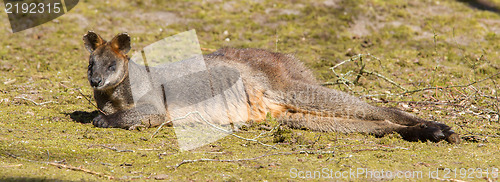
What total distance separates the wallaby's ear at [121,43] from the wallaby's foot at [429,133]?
3.29 m

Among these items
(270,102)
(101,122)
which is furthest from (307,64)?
(101,122)

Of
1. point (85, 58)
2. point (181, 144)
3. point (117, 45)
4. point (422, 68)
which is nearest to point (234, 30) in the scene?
point (85, 58)

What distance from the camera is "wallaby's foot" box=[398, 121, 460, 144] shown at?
4.85 m

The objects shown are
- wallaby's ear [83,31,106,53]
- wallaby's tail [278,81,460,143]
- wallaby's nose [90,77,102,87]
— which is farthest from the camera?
wallaby's tail [278,81,460,143]

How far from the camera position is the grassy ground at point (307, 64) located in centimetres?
397

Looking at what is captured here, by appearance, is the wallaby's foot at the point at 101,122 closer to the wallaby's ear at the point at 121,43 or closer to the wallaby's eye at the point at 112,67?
the wallaby's eye at the point at 112,67

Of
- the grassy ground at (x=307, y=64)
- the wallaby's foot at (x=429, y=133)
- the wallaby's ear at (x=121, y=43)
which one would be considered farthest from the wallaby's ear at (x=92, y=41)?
the wallaby's foot at (x=429, y=133)

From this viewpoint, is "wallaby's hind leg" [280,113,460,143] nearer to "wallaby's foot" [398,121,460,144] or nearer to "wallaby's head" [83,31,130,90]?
"wallaby's foot" [398,121,460,144]

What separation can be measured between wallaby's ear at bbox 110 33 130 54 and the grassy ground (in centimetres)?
94

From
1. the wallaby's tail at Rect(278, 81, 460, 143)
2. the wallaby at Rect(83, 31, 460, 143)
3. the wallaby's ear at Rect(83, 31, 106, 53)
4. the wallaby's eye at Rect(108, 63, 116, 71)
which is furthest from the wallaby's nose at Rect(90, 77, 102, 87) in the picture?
the wallaby's tail at Rect(278, 81, 460, 143)

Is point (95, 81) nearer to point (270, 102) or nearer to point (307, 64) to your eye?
point (270, 102)

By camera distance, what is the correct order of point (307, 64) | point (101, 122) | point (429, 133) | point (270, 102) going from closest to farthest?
point (429, 133)
point (101, 122)
point (270, 102)
point (307, 64)

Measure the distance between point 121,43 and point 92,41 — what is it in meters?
0.33

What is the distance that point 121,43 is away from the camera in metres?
5.11
